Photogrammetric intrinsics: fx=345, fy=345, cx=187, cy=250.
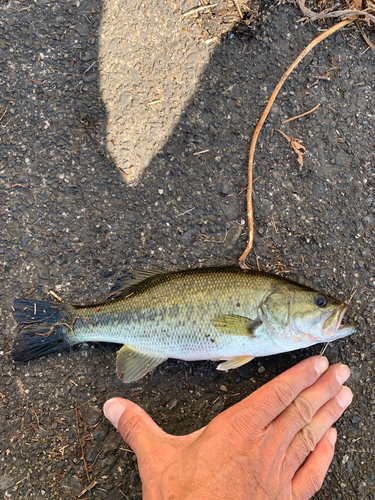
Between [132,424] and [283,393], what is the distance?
4.06 ft

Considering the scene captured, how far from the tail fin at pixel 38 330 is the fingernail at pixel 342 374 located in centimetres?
235

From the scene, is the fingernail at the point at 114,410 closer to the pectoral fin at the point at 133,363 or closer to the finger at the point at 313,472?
the pectoral fin at the point at 133,363

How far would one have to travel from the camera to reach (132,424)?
9.08ft

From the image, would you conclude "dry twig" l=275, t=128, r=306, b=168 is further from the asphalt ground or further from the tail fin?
the tail fin

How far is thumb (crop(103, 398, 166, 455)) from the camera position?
2.71 m

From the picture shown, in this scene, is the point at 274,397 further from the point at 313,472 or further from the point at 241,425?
the point at 313,472

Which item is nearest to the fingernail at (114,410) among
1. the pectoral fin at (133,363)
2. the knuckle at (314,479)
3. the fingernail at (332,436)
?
the pectoral fin at (133,363)

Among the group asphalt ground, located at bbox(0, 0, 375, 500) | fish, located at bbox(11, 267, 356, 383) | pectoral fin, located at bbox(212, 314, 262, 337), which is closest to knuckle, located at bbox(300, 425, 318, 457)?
fish, located at bbox(11, 267, 356, 383)

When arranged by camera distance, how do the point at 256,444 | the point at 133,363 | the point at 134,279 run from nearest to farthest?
the point at 256,444
the point at 133,363
the point at 134,279

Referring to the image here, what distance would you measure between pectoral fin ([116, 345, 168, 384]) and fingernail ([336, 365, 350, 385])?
1500 millimetres

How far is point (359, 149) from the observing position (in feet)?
10.9

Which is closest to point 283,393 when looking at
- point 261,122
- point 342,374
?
point 342,374

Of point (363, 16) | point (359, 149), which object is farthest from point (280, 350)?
point (363, 16)

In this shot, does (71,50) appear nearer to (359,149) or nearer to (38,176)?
(38,176)
